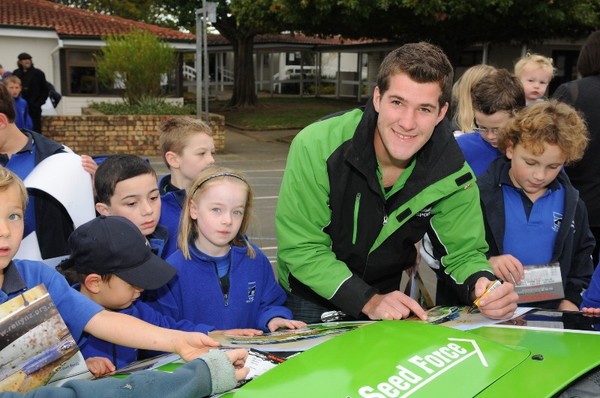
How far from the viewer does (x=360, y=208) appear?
9.27 ft

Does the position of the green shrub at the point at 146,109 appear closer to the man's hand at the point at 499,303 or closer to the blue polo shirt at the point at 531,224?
the blue polo shirt at the point at 531,224

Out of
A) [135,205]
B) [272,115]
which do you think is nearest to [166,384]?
[135,205]

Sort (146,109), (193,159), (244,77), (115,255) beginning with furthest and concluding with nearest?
(244,77)
(146,109)
(193,159)
(115,255)

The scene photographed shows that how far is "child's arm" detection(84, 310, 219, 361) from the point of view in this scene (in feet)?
6.66

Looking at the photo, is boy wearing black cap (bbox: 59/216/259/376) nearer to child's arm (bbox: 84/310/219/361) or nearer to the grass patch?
child's arm (bbox: 84/310/219/361)

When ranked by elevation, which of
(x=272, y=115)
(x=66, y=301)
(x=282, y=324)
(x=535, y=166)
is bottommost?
(x=272, y=115)

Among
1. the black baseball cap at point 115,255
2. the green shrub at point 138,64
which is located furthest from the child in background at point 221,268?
the green shrub at point 138,64

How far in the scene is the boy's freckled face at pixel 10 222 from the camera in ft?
6.45

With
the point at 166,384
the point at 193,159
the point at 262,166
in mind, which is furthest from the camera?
the point at 262,166

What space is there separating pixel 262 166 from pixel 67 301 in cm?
1193

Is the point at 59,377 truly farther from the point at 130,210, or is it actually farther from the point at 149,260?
the point at 130,210

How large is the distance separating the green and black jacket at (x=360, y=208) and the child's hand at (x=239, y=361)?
0.89 meters

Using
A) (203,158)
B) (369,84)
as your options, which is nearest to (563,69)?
(369,84)

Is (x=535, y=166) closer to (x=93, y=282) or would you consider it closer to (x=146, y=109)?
(x=93, y=282)
